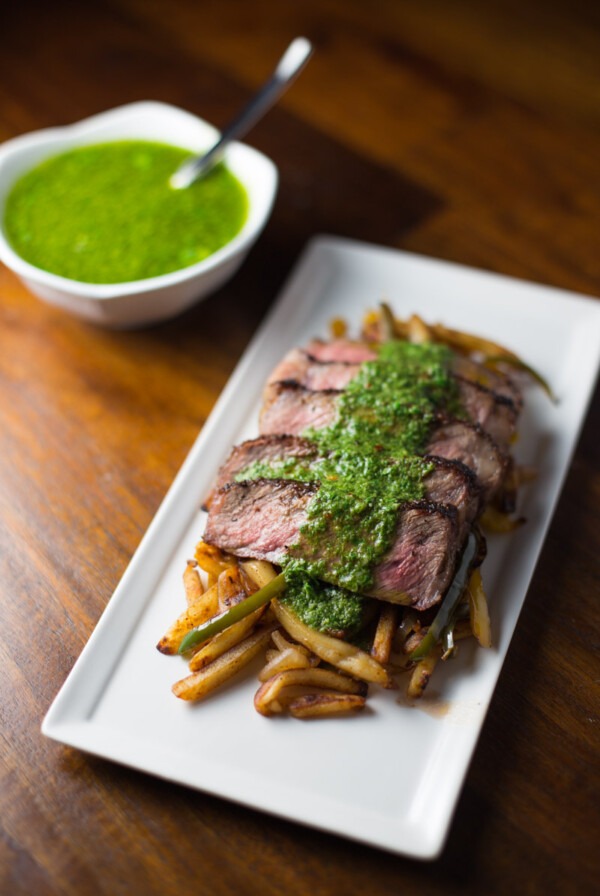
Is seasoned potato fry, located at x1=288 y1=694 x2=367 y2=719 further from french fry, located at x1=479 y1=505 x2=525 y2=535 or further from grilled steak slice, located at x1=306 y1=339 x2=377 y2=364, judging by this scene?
grilled steak slice, located at x1=306 y1=339 x2=377 y2=364

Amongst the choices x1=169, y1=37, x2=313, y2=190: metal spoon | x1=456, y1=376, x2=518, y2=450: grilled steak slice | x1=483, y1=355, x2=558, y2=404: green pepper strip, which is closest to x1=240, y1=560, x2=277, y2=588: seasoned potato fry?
x1=456, y1=376, x2=518, y2=450: grilled steak slice

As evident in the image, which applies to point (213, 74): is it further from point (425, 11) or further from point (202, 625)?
point (202, 625)

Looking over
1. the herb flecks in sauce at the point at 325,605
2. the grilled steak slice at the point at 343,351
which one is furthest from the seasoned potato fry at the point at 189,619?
the grilled steak slice at the point at 343,351

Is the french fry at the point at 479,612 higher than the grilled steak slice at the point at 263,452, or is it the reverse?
the french fry at the point at 479,612

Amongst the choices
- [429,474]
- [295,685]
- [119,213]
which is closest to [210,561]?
[295,685]

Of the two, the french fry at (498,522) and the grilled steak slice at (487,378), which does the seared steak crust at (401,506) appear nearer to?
the grilled steak slice at (487,378)

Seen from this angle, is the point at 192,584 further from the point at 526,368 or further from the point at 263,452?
A: the point at 526,368
